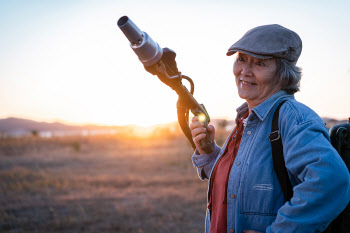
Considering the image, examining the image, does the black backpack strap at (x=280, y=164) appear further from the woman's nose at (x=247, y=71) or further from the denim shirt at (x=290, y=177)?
the woman's nose at (x=247, y=71)

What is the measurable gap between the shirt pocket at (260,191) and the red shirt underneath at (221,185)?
17 centimetres

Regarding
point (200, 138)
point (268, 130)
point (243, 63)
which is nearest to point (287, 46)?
point (243, 63)

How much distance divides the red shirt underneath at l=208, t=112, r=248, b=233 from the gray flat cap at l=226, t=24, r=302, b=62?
501mm

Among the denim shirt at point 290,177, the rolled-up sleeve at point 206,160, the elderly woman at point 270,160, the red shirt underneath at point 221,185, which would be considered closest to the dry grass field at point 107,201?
the rolled-up sleeve at point 206,160

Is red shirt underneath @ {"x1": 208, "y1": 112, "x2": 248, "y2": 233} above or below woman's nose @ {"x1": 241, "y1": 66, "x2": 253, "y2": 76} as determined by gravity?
below

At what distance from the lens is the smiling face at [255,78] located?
175 cm

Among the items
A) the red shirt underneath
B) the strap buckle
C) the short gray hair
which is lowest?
the red shirt underneath

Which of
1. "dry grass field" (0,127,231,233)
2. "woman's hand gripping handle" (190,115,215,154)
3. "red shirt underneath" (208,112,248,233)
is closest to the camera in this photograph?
"red shirt underneath" (208,112,248,233)

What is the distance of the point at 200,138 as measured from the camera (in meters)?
2.17

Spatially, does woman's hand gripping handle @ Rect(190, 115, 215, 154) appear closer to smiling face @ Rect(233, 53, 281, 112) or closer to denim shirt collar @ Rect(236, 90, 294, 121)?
smiling face @ Rect(233, 53, 281, 112)

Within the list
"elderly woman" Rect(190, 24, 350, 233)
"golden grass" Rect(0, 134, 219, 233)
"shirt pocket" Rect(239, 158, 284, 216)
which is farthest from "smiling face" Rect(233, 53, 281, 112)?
"golden grass" Rect(0, 134, 219, 233)

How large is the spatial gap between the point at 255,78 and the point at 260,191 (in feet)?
2.13

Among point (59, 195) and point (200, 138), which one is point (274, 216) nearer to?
point (200, 138)

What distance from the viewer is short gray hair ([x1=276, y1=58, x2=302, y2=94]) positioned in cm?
171
